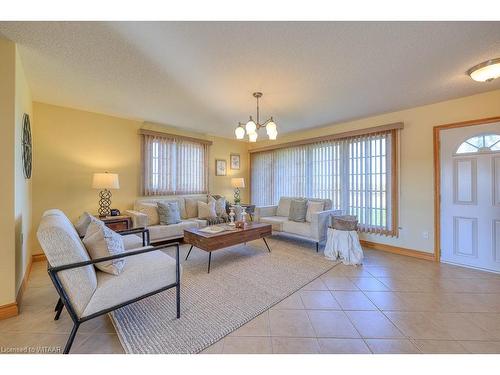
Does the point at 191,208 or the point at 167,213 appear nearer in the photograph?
the point at 167,213

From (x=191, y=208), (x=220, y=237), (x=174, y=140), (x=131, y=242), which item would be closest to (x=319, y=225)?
(x=220, y=237)

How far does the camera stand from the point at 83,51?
6.45ft

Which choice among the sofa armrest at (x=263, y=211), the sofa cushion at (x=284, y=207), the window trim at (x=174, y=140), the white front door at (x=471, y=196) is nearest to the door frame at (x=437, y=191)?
the white front door at (x=471, y=196)

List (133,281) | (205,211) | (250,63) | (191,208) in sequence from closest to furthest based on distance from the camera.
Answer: (133,281)
(250,63)
(205,211)
(191,208)

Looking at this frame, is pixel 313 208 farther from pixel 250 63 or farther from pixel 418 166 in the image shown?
pixel 250 63

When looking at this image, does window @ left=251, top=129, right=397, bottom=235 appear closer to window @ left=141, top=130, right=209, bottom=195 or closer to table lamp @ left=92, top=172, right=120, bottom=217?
window @ left=141, top=130, right=209, bottom=195

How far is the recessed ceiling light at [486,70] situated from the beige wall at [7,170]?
4.44 metres

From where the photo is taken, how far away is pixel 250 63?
2.11 m

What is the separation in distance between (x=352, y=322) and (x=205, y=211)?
3246 mm

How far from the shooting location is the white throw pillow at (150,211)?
12.5ft

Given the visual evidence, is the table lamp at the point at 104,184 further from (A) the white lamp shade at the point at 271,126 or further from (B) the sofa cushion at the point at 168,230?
(A) the white lamp shade at the point at 271,126

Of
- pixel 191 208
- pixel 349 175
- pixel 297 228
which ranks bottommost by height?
pixel 297 228

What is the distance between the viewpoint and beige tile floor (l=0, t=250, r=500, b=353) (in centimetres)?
150

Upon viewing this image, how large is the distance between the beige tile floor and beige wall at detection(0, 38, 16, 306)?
346 mm
